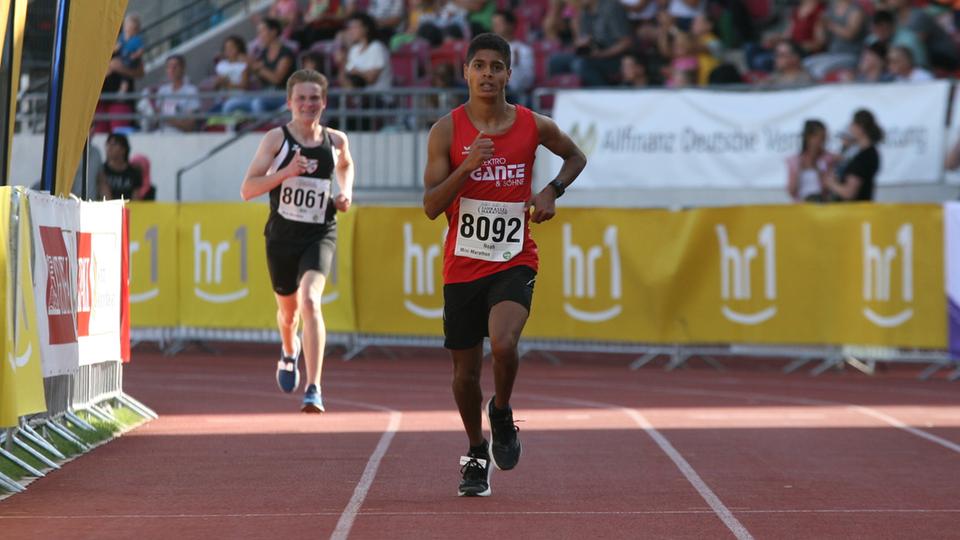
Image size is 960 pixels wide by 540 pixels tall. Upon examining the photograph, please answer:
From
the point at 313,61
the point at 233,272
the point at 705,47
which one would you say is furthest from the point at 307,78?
the point at 313,61

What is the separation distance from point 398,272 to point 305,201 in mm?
6886

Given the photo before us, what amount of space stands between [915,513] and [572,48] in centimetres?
1686

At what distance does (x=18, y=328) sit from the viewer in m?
8.46

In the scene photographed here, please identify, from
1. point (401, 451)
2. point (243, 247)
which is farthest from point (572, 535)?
point (243, 247)

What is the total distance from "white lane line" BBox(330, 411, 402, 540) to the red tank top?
1081 mm

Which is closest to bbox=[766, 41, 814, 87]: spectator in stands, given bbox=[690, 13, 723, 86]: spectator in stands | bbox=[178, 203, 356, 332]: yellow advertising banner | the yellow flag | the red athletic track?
bbox=[690, 13, 723, 86]: spectator in stands

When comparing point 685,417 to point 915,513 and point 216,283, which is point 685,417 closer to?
point 915,513

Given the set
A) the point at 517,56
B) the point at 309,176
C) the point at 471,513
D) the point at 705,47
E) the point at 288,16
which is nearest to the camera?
the point at 471,513

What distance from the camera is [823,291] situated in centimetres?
1758

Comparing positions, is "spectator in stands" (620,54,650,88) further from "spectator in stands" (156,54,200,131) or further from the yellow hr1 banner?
"spectator in stands" (156,54,200,131)

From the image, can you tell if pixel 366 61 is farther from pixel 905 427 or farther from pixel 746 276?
pixel 905 427

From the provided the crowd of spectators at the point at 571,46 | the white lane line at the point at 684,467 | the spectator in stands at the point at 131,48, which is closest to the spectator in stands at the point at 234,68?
the crowd of spectators at the point at 571,46

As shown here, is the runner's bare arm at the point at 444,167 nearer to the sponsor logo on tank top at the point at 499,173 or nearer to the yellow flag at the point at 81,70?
the sponsor logo on tank top at the point at 499,173

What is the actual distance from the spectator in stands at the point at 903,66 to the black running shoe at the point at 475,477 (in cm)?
1288
